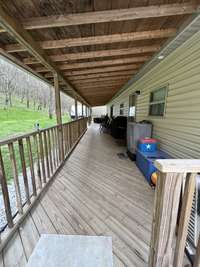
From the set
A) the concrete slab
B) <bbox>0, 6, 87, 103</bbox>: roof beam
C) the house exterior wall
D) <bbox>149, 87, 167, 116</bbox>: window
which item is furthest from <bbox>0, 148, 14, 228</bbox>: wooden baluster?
<bbox>149, 87, 167, 116</bbox>: window

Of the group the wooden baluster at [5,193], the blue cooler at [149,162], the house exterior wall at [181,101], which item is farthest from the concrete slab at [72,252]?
the house exterior wall at [181,101]

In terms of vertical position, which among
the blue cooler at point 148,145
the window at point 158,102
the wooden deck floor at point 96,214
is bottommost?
the wooden deck floor at point 96,214

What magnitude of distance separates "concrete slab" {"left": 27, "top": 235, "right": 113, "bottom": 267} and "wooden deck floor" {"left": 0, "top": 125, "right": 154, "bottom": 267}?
73mm

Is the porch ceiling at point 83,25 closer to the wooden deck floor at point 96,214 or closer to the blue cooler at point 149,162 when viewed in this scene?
the blue cooler at point 149,162

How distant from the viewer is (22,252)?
4.69 ft

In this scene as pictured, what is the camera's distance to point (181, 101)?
2.80m

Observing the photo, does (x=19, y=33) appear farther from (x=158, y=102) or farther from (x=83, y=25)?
(x=158, y=102)

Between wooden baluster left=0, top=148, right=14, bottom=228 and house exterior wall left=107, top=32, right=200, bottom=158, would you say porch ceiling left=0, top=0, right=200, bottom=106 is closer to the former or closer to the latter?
house exterior wall left=107, top=32, right=200, bottom=158

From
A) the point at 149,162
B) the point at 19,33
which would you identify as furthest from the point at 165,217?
the point at 19,33

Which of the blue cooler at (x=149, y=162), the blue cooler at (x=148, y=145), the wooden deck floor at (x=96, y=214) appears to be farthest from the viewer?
the blue cooler at (x=148, y=145)

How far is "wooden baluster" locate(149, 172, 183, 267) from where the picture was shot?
86cm

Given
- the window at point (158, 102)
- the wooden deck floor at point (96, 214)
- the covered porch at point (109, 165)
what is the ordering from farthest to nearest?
the window at point (158, 102), the wooden deck floor at point (96, 214), the covered porch at point (109, 165)

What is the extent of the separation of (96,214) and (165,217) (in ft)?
4.13

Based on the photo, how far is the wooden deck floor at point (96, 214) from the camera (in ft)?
4.75
